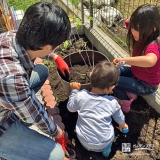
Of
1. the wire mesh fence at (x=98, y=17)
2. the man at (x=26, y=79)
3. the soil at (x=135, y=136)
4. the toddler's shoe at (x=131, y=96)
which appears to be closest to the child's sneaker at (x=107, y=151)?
the soil at (x=135, y=136)

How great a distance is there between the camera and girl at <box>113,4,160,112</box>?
1.89 metres

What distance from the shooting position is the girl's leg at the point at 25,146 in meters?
1.70

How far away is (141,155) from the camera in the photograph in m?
2.11

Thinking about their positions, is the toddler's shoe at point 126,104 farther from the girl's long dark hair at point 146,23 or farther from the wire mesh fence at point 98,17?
the wire mesh fence at point 98,17

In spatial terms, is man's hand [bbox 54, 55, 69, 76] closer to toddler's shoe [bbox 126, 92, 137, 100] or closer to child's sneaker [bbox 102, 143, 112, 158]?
toddler's shoe [bbox 126, 92, 137, 100]

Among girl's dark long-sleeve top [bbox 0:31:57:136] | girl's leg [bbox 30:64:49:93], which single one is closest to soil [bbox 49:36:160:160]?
girl's leg [bbox 30:64:49:93]

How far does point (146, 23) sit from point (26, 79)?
1.10 metres

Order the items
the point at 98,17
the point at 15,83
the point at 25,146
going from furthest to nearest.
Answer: the point at 98,17 < the point at 25,146 < the point at 15,83

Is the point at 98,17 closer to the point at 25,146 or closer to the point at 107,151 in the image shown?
the point at 107,151

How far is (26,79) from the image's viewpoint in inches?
60.2

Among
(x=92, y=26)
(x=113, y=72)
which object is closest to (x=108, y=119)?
(x=113, y=72)

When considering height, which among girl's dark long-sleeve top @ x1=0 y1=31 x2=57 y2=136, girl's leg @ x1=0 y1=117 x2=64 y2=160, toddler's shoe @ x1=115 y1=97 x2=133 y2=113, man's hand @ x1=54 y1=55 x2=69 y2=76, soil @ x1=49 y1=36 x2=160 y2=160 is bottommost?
soil @ x1=49 y1=36 x2=160 y2=160

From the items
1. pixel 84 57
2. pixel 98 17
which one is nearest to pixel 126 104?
pixel 84 57

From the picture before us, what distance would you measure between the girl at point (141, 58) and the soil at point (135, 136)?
0.52ft
